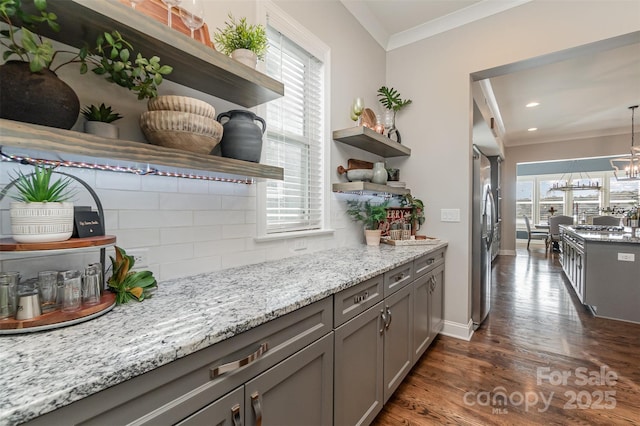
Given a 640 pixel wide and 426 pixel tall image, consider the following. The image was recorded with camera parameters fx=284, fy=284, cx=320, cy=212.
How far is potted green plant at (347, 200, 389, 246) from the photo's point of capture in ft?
8.57

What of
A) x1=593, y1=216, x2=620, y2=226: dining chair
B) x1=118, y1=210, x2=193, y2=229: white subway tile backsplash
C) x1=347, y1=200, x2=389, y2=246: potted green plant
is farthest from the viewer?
x1=593, y1=216, x2=620, y2=226: dining chair

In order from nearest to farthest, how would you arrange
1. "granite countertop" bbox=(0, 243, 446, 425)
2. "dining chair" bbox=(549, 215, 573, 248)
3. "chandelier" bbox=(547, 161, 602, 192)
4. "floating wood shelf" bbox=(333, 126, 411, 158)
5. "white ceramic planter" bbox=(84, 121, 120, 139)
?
"granite countertop" bbox=(0, 243, 446, 425) → "white ceramic planter" bbox=(84, 121, 120, 139) → "floating wood shelf" bbox=(333, 126, 411, 158) → "dining chair" bbox=(549, 215, 573, 248) → "chandelier" bbox=(547, 161, 602, 192)

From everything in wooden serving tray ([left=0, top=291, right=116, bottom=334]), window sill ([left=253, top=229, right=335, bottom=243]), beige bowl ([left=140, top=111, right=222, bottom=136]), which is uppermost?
beige bowl ([left=140, top=111, right=222, bottom=136])

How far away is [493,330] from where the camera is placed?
9.57ft

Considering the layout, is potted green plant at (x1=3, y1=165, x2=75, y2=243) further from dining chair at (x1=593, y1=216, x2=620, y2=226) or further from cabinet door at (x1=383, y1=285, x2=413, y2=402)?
dining chair at (x1=593, y1=216, x2=620, y2=226)

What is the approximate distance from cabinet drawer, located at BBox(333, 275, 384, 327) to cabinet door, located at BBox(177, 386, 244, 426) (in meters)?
0.52

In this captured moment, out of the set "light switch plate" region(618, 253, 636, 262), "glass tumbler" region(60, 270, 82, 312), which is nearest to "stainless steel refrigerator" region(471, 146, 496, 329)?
"light switch plate" region(618, 253, 636, 262)

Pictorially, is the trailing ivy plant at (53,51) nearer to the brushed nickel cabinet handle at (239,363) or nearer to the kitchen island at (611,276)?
the brushed nickel cabinet handle at (239,363)

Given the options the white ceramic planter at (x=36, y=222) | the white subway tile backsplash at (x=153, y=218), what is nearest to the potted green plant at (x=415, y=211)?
the white subway tile backsplash at (x=153, y=218)

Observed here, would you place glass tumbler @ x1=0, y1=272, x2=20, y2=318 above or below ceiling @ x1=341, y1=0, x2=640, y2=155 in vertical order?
below

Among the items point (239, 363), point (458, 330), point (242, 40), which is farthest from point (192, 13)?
point (458, 330)

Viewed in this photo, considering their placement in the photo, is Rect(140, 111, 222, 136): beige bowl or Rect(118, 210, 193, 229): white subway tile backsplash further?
Rect(118, 210, 193, 229): white subway tile backsplash

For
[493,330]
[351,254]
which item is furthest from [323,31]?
[493,330]

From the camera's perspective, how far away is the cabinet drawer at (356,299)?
1276 millimetres
